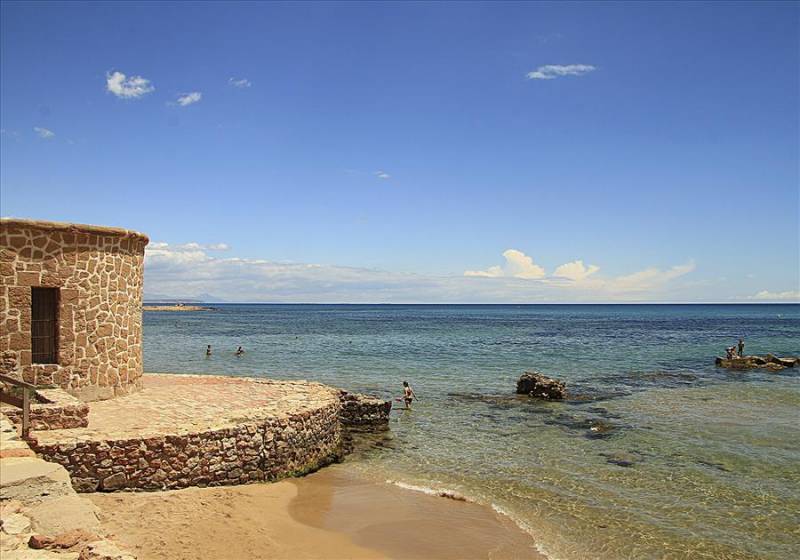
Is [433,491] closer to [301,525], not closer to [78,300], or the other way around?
[301,525]

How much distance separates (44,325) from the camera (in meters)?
13.7

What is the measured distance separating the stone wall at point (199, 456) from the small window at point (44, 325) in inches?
161

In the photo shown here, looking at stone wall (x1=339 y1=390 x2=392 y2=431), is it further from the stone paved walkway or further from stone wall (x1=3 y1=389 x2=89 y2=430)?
stone wall (x1=3 y1=389 x2=89 y2=430)

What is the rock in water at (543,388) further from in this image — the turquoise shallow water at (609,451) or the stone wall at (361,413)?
the stone wall at (361,413)

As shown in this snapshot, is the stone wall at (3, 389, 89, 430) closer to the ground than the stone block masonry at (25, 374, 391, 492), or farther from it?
farther from it

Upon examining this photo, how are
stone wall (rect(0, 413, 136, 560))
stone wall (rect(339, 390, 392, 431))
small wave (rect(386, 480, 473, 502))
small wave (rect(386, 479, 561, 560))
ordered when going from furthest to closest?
stone wall (rect(339, 390, 392, 431)) → small wave (rect(386, 480, 473, 502)) → small wave (rect(386, 479, 561, 560)) → stone wall (rect(0, 413, 136, 560))

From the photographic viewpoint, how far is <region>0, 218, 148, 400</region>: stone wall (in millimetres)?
13297

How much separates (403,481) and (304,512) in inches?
127

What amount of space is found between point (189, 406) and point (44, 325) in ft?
12.8

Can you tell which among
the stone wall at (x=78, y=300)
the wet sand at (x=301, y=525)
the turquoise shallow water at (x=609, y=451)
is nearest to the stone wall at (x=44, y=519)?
the wet sand at (x=301, y=525)

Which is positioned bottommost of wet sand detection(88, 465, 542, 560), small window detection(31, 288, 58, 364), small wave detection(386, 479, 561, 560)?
small wave detection(386, 479, 561, 560)

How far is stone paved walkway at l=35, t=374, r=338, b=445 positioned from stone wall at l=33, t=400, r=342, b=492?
189mm

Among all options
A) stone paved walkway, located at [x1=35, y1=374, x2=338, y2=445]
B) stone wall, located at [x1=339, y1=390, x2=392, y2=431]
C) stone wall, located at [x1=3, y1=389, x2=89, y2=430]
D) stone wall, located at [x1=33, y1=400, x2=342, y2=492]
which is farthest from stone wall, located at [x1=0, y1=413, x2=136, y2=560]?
stone wall, located at [x1=339, y1=390, x2=392, y2=431]

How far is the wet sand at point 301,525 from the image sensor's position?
955 centimetres
